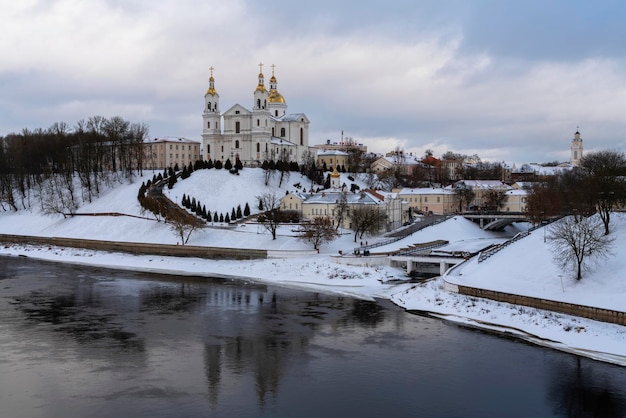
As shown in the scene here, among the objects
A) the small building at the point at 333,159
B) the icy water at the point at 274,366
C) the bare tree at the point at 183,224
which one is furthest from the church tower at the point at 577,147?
the icy water at the point at 274,366

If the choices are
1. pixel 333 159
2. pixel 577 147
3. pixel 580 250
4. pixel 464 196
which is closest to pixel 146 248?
pixel 580 250

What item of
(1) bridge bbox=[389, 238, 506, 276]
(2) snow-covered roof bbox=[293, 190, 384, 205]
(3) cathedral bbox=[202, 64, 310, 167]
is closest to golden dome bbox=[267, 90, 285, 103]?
(3) cathedral bbox=[202, 64, 310, 167]

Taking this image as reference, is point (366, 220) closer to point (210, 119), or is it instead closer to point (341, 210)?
point (341, 210)

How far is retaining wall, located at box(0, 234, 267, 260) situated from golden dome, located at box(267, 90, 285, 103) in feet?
144

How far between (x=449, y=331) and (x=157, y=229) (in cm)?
3673

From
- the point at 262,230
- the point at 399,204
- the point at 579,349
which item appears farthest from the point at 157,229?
the point at 579,349

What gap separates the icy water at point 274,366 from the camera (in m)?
18.8

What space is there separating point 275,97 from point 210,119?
1403cm

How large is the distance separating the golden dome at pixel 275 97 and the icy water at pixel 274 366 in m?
65.3

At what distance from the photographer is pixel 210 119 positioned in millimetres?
85688

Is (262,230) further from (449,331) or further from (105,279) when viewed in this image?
(449,331)

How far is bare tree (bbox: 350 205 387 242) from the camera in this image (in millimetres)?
52031

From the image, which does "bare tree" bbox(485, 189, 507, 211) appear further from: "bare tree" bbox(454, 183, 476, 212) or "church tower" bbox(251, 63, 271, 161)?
"church tower" bbox(251, 63, 271, 161)

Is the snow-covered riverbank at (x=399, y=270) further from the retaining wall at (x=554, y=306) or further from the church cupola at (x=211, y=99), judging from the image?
the church cupola at (x=211, y=99)
